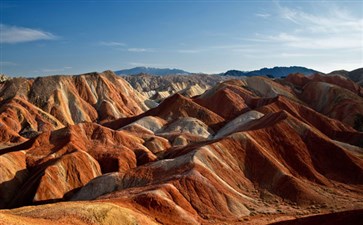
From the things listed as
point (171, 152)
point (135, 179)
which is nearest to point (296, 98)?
point (171, 152)

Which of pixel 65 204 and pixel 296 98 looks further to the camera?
pixel 296 98

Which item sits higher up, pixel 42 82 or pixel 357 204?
pixel 42 82

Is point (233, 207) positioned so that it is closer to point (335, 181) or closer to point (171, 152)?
point (335, 181)

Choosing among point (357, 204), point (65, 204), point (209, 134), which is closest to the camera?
point (65, 204)

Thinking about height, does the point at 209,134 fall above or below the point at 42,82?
below

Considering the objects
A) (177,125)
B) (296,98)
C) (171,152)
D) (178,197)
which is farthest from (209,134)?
(178,197)

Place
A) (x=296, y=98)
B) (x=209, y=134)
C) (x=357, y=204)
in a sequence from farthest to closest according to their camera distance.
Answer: (x=296, y=98), (x=209, y=134), (x=357, y=204)

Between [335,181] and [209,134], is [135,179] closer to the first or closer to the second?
[335,181]
